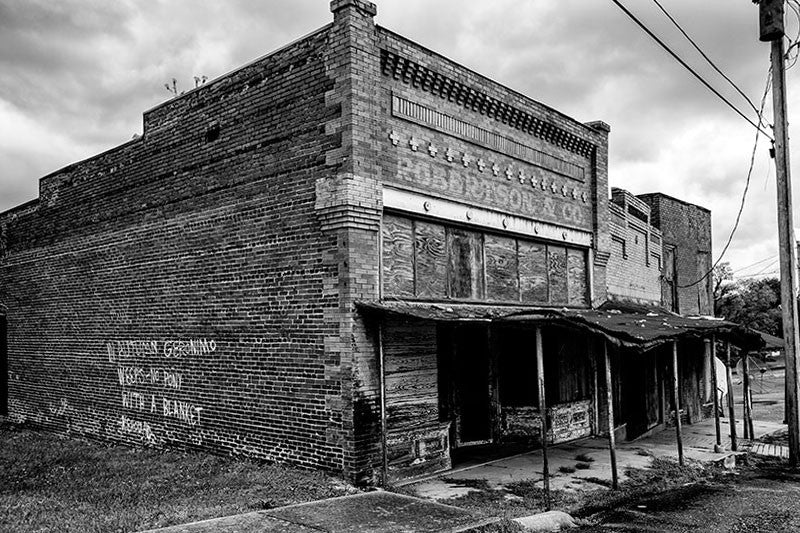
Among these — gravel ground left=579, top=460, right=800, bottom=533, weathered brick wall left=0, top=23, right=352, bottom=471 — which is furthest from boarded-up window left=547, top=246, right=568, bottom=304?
weathered brick wall left=0, top=23, right=352, bottom=471

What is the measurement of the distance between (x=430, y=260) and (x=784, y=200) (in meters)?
7.43

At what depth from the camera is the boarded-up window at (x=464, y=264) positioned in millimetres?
12133

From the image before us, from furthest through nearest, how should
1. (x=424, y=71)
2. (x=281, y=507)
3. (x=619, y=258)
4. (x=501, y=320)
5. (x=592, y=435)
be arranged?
(x=619, y=258)
(x=592, y=435)
(x=424, y=71)
(x=501, y=320)
(x=281, y=507)

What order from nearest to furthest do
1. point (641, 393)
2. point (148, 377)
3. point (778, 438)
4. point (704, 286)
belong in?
point (148, 377) → point (641, 393) → point (778, 438) → point (704, 286)

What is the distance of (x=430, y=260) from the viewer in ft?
38.3

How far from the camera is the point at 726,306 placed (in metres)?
55.6

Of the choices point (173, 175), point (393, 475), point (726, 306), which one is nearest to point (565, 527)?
point (393, 475)

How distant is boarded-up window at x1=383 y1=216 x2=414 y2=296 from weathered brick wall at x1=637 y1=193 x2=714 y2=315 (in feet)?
41.5

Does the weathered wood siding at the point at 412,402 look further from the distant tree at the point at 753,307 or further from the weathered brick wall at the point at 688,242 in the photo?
the distant tree at the point at 753,307

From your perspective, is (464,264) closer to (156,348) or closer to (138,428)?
(156,348)

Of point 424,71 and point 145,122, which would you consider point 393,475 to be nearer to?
point 424,71

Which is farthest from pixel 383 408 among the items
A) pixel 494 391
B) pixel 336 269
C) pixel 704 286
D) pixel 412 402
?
pixel 704 286

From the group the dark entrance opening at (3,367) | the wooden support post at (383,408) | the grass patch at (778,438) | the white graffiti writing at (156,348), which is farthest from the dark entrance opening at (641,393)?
the dark entrance opening at (3,367)

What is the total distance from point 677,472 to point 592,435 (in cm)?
374
